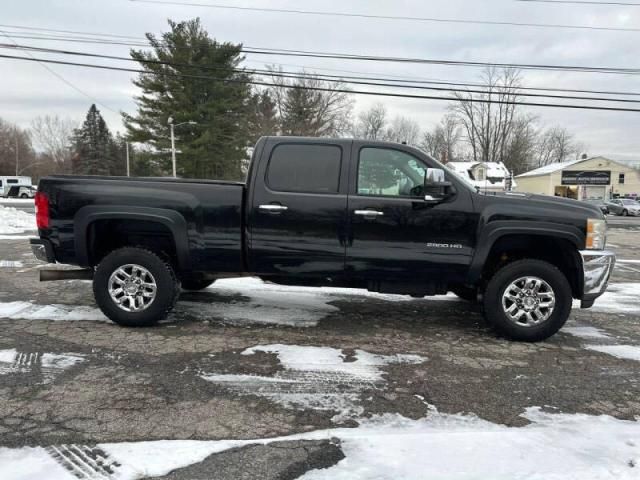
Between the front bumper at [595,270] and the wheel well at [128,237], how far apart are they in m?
4.16

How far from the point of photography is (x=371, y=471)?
264cm

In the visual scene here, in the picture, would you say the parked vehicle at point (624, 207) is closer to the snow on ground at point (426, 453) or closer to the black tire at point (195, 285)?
the black tire at point (195, 285)

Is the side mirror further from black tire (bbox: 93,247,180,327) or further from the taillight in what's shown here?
the taillight

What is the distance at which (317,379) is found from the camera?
12.7ft

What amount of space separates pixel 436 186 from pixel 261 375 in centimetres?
237

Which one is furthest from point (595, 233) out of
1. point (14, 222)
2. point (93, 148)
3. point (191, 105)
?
point (93, 148)

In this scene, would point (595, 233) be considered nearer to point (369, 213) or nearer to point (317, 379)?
point (369, 213)

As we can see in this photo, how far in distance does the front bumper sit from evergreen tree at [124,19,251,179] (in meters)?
38.0

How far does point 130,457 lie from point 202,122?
135 feet

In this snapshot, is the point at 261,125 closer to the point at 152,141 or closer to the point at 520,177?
the point at 152,141

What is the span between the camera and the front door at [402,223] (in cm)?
471

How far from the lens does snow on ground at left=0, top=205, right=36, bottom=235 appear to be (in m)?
14.9

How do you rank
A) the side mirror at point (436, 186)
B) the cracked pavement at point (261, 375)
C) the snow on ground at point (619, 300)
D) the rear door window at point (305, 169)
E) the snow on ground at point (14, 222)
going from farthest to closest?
the snow on ground at point (14, 222) → the snow on ground at point (619, 300) → the rear door window at point (305, 169) → the side mirror at point (436, 186) → the cracked pavement at point (261, 375)

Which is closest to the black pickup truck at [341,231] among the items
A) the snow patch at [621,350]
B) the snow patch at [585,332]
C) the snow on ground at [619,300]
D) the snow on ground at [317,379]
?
the snow patch at [621,350]
